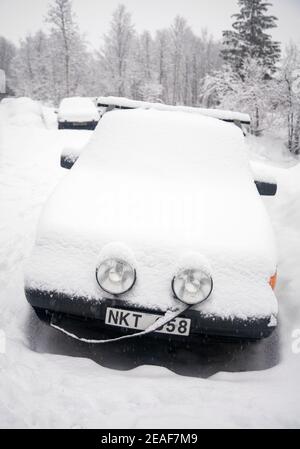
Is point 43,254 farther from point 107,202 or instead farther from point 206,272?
point 206,272

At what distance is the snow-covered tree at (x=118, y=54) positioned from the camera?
33.8m

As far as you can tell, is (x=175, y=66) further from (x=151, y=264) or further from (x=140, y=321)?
(x=140, y=321)

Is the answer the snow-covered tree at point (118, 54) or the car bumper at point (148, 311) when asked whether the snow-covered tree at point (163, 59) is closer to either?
the snow-covered tree at point (118, 54)

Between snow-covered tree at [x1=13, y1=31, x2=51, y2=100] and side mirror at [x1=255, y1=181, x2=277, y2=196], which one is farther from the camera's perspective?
snow-covered tree at [x1=13, y1=31, x2=51, y2=100]

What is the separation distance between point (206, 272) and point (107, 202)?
3.01 feet

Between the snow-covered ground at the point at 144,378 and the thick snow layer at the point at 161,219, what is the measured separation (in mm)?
437

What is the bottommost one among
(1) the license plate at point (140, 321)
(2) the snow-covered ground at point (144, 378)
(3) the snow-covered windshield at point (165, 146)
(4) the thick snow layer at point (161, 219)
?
(2) the snow-covered ground at point (144, 378)

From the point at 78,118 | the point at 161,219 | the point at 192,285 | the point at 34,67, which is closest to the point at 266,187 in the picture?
the point at 161,219

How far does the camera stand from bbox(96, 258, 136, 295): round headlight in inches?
72.4

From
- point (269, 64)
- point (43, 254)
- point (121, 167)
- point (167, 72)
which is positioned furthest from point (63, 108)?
point (167, 72)

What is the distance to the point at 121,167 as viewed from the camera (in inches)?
110

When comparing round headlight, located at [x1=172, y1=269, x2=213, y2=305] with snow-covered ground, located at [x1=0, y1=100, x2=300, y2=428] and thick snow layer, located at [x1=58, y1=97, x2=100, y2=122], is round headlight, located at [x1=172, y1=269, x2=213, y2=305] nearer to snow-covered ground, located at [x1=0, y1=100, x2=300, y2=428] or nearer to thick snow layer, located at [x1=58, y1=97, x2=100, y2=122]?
snow-covered ground, located at [x1=0, y1=100, x2=300, y2=428]

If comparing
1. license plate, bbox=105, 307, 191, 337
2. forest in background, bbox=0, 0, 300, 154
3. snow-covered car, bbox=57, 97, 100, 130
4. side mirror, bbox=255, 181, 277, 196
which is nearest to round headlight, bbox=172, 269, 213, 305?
license plate, bbox=105, 307, 191, 337

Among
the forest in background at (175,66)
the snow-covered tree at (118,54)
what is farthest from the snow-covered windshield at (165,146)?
the snow-covered tree at (118,54)
